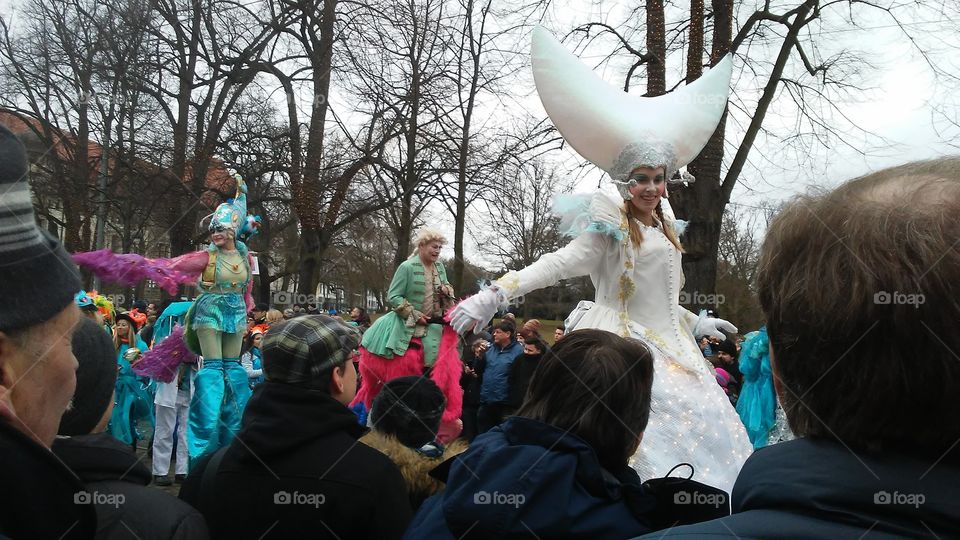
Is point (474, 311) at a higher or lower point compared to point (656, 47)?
lower

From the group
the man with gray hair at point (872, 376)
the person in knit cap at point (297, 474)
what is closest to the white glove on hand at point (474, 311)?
the person in knit cap at point (297, 474)

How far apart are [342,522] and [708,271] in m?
7.70

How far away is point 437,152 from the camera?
1293 cm

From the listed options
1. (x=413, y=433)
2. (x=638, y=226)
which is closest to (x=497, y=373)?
(x=638, y=226)

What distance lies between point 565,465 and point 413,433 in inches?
46.2

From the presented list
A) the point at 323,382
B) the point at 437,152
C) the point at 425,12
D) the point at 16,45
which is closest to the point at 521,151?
the point at 437,152

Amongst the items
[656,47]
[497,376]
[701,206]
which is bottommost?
[497,376]

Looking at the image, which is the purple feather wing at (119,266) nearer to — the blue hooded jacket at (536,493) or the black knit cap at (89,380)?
the black knit cap at (89,380)

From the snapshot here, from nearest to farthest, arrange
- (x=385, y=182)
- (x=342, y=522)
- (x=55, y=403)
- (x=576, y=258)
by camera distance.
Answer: (x=55, y=403), (x=342, y=522), (x=576, y=258), (x=385, y=182)

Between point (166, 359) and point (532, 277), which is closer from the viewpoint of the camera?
point (532, 277)

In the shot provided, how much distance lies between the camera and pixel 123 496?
1.63m

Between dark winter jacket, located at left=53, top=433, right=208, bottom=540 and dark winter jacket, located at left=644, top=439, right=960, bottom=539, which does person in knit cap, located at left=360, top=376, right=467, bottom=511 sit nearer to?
dark winter jacket, located at left=53, top=433, right=208, bottom=540

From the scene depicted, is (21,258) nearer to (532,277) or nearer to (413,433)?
(413,433)

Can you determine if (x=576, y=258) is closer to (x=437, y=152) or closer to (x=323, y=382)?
(x=323, y=382)
